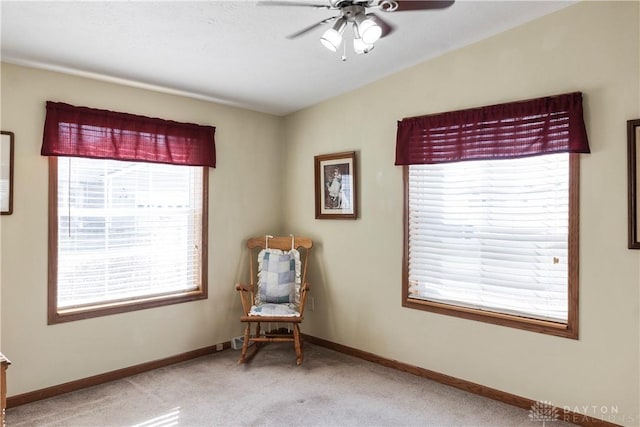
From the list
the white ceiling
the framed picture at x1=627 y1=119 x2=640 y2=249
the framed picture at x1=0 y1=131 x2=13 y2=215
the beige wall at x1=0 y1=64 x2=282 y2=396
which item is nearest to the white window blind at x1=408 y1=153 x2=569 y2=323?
the framed picture at x1=627 y1=119 x2=640 y2=249

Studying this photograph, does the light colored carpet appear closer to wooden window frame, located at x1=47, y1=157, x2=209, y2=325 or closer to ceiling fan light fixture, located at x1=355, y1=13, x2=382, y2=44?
wooden window frame, located at x1=47, y1=157, x2=209, y2=325

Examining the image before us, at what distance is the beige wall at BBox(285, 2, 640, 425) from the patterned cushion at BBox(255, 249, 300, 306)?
28 centimetres

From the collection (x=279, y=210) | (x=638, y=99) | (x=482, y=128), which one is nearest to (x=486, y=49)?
(x=482, y=128)

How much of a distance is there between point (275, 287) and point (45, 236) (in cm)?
187

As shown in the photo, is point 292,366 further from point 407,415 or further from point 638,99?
point 638,99

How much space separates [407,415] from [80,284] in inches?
99.5

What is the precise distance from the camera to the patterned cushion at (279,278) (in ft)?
12.8

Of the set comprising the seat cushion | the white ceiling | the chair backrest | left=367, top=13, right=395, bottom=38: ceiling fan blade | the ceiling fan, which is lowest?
the seat cushion

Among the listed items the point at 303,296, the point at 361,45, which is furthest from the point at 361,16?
the point at 303,296

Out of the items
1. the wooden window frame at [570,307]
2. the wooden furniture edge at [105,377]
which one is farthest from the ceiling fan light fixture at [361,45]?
the wooden furniture edge at [105,377]

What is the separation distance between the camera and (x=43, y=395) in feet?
9.53

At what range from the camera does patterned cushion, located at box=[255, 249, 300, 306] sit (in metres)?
3.90

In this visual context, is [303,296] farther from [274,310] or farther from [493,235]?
[493,235]

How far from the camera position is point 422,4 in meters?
1.87
